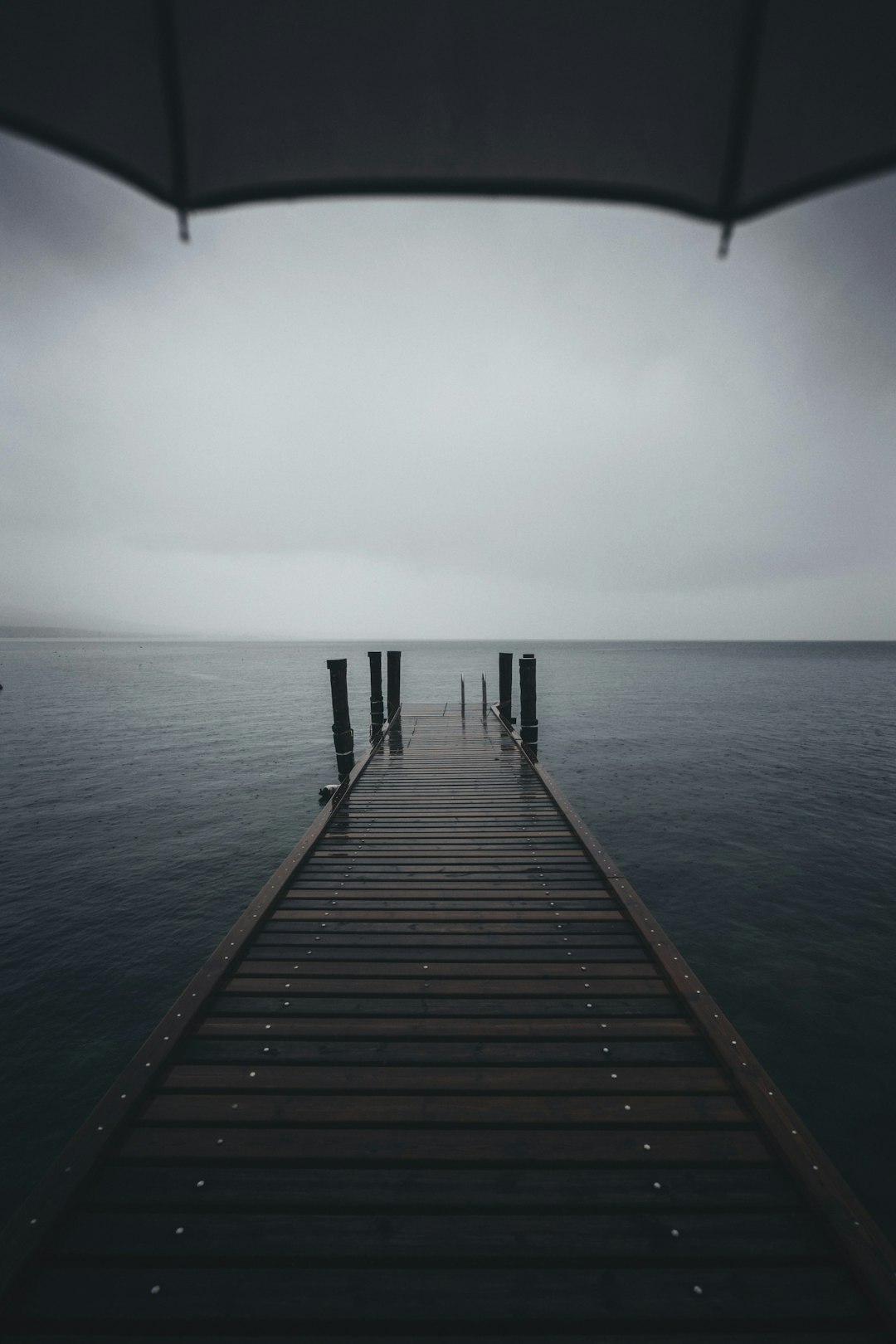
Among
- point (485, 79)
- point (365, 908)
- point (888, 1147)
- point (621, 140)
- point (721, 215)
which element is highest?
point (485, 79)

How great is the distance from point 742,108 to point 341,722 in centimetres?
1242

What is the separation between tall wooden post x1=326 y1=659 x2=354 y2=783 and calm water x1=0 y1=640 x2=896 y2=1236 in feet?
8.87

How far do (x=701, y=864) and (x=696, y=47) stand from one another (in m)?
13.7

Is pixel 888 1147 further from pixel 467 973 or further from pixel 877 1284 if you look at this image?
pixel 467 973

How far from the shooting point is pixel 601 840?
13.6 metres

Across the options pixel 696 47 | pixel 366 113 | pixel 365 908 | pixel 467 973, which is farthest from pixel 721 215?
pixel 365 908

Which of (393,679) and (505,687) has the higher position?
(393,679)

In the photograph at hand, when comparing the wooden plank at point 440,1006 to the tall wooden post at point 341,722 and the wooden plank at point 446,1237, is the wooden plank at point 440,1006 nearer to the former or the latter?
the wooden plank at point 446,1237

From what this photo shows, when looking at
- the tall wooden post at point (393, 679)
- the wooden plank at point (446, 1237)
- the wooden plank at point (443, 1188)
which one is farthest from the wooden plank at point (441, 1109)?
the tall wooden post at point (393, 679)

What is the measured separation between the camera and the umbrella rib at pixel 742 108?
1.50 metres

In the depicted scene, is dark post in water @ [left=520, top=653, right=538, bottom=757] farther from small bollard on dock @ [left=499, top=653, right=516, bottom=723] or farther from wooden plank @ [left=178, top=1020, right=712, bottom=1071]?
wooden plank @ [left=178, top=1020, right=712, bottom=1071]

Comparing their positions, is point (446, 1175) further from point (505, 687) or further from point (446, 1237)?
point (505, 687)

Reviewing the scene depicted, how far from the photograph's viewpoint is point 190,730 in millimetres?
28828

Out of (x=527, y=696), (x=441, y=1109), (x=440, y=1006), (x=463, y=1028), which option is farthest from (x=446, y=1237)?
(x=527, y=696)
